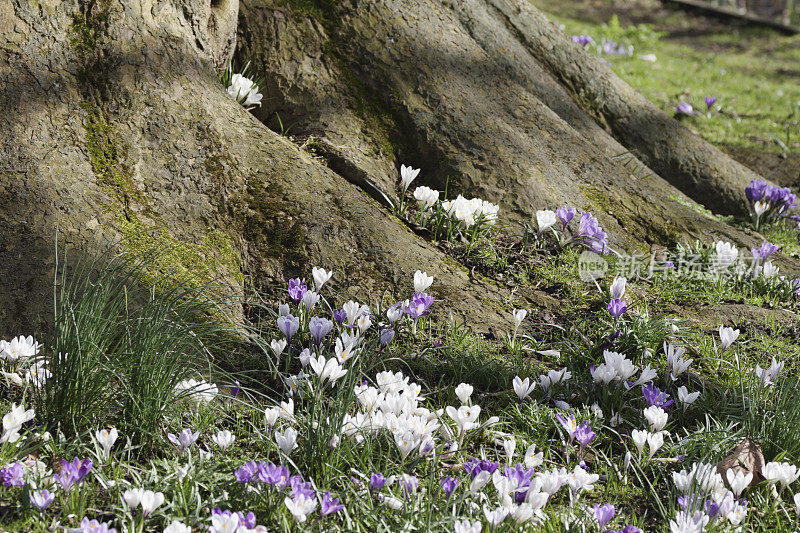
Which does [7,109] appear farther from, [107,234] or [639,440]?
[639,440]

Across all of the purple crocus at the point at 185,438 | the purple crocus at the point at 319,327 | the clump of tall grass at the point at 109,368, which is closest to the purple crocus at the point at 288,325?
the purple crocus at the point at 319,327

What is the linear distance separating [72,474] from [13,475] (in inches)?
6.5

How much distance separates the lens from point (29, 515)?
75.3 inches

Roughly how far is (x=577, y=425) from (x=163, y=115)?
225 cm

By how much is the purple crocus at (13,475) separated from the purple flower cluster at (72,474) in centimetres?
9

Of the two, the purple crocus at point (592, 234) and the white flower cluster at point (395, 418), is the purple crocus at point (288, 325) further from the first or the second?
the purple crocus at point (592, 234)

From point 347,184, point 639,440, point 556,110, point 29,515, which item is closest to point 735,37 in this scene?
point 556,110

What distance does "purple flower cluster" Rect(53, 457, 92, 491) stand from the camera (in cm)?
193

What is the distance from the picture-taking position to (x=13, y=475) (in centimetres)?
193

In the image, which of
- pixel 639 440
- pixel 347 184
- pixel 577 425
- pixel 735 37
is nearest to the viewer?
pixel 639 440

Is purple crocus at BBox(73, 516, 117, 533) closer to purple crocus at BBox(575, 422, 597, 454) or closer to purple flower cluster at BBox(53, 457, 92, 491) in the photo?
purple flower cluster at BBox(53, 457, 92, 491)

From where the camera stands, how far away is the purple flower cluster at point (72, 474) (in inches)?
75.9

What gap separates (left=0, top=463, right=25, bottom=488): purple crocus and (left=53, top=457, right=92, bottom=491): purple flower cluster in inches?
3.5

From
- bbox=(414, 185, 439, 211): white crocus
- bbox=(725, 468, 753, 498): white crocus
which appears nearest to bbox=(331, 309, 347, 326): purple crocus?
bbox=(414, 185, 439, 211): white crocus
